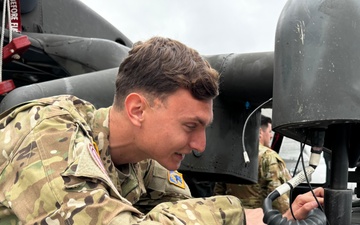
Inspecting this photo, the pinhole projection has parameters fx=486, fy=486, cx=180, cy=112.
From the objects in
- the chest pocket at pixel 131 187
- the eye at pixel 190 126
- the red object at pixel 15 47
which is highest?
the red object at pixel 15 47

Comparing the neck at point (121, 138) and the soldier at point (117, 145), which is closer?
the soldier at point (117, 145)

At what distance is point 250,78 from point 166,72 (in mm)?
985

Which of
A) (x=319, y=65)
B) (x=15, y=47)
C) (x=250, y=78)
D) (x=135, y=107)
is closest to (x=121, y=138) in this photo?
(x=135, y=107)

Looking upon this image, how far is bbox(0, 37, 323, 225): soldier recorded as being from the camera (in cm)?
113

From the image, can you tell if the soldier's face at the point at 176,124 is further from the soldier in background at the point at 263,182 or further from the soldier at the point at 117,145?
the soldier in background at the point at 263,182

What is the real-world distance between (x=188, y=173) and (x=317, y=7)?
1.27 m

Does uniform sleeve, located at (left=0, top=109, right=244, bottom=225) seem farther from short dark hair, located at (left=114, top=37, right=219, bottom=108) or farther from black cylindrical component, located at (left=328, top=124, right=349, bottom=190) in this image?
black cylindrical component, located at (left=328, top=124, right=349, bottom=190)

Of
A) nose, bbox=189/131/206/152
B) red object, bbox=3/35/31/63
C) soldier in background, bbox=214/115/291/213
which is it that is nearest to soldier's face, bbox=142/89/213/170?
nose, bbox=189/131/206/152

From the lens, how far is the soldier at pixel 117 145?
3.72ft

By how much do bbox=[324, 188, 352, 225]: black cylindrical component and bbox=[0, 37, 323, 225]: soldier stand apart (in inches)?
3.0

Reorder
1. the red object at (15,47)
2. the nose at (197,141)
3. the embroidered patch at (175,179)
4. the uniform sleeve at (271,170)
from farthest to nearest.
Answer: the uniform sleeve at (271,170) → the red object at (15,47) → the embroidered patch at (175,179) → the nose at (197,141)

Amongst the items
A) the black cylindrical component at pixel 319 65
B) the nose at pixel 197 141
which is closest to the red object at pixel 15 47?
the nose at pixel 197 141

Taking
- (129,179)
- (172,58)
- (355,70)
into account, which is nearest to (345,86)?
(355,70)

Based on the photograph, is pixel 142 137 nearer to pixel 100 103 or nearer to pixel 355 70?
pixel 355 70
